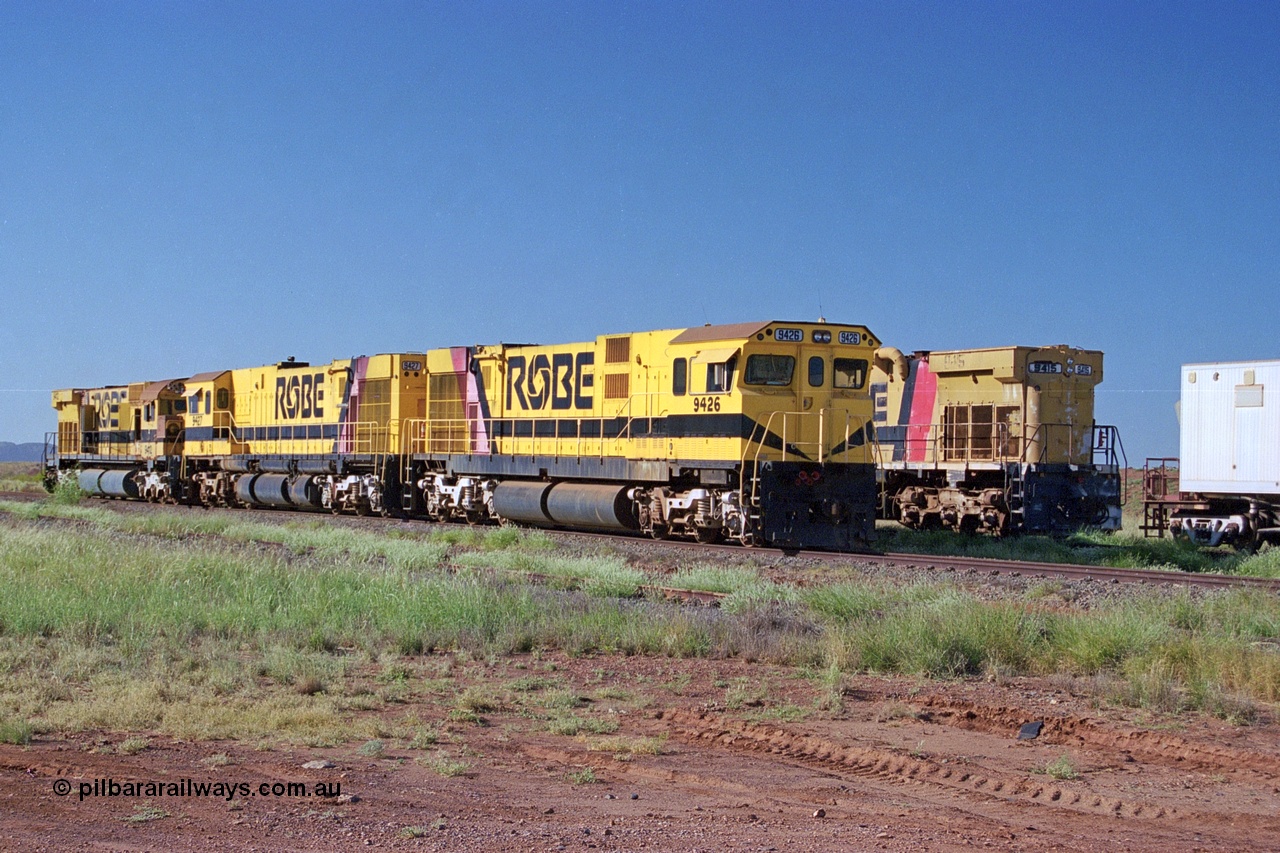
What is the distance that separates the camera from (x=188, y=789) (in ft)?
20.5

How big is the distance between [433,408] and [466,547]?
7.50 meters

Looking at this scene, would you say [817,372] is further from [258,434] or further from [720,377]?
[258,434]

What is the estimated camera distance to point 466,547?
20641 mm

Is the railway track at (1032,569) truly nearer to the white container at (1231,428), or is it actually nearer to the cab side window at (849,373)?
the cab side window at (849,373)

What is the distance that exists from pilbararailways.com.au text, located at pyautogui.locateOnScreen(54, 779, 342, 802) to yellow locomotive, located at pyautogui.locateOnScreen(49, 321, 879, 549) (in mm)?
13108

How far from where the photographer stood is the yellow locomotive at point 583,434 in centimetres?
1928

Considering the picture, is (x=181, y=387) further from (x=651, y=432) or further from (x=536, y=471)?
(x=651, y=432)

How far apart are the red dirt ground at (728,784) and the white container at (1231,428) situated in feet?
45.5

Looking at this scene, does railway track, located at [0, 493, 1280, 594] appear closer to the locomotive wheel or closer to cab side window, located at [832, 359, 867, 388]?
the locomotive wheel

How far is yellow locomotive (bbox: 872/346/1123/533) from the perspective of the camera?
22906mm

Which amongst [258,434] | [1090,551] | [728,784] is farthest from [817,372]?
[258,434]

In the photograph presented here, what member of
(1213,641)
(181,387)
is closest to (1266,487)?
(1213,641)

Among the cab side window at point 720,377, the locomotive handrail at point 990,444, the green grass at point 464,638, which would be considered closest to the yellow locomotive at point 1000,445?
the locomotive handrail at point 990,444

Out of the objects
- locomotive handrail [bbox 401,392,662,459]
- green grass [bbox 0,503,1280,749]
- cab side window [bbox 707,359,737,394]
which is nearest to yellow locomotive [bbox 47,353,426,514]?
locomotive handrail [bbox 401,392,662,459]
